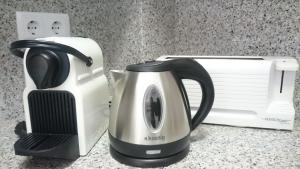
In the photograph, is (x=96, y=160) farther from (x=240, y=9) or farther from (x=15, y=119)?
(x=240, y=9)

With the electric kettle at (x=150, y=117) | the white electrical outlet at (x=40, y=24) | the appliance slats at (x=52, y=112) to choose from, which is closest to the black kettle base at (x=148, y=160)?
the electric kettle at (x=150, y=117)

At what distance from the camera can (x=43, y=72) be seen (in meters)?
0.41

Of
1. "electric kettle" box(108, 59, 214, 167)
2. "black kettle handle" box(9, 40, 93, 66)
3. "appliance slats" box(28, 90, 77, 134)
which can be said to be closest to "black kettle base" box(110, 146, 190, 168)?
"electric kettle" box(108, 59, 214, 167)

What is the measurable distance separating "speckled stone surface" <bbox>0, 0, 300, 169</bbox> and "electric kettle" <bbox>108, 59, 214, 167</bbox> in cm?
4

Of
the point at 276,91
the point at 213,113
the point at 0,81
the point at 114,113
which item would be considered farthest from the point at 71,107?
the point at 276,91

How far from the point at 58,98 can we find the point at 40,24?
0.25m

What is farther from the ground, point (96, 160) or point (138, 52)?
point (138, 52)

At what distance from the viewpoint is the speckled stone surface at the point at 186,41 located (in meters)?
0.49

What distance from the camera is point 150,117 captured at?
17.4 inches

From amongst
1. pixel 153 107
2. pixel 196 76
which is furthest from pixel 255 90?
pixel 153 107

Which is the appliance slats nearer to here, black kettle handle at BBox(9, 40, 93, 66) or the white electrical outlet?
black kettle handle at BBox(9, 40, 93, 66)

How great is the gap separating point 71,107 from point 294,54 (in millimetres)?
710

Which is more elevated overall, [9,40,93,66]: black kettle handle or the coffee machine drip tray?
[9,40,93,66]: black kettle handle

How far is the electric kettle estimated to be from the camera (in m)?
0.44
